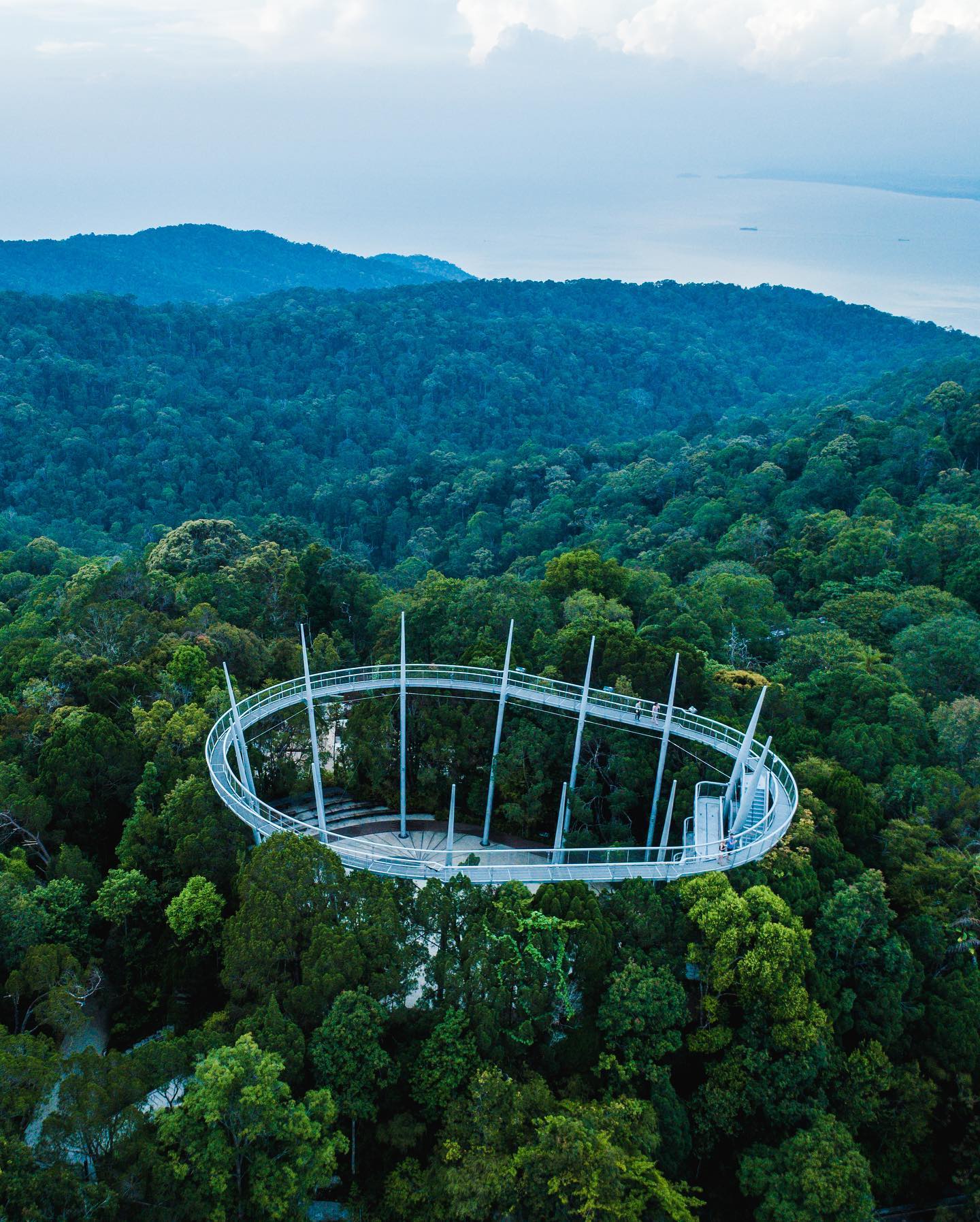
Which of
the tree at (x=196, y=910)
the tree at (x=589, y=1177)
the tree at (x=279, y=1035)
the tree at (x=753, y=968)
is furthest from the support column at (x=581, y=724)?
the tree at (x=279, y=1035)

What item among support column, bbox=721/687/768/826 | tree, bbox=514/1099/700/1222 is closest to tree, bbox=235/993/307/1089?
tree, bbox=514/1099/700/1222

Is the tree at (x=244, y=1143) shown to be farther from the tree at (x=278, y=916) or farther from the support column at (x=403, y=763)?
the support column at (x=403, y=763)

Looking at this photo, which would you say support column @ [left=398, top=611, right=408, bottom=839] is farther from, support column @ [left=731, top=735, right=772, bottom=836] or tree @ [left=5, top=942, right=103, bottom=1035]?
support column @ [left=731, top=735, right=772, bottom=836]

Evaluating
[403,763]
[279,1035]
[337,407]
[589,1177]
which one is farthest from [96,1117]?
[337,407]

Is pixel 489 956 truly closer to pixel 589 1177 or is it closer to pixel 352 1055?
pixel 352 1055

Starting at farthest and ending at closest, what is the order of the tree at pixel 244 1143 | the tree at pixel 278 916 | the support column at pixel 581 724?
1. the support column at pixel 581 724
2. the tree at pixel 278 916
3. the tree at pixel 244 1143

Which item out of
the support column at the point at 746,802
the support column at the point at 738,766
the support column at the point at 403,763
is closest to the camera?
the support column at the point at 746,802

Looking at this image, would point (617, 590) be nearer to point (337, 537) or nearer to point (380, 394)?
point (337, 537)
